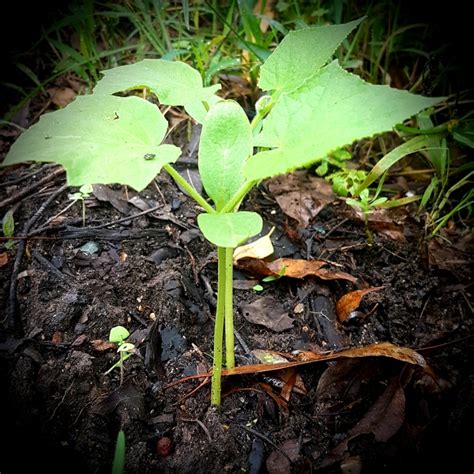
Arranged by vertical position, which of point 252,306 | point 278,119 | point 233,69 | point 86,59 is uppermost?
point 278,119

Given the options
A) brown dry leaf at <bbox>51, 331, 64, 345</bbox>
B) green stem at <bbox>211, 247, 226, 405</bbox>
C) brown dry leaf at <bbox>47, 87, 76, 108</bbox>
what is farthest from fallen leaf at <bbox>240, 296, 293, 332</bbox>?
brown dry leaf at <bbox>47, 87, 76, 108</bbox>

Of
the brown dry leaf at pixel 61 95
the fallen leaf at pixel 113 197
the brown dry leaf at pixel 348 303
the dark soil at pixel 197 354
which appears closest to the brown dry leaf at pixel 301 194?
the dark soil at pixel 197 354

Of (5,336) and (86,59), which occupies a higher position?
(86,59)

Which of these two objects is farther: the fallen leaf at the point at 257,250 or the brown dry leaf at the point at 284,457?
the fallen leaf at the point at 257,250

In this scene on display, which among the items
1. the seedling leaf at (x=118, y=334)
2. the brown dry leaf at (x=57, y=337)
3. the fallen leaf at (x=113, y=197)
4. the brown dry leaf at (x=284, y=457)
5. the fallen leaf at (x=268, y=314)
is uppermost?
the fallen leaf at (x=113, y=197)

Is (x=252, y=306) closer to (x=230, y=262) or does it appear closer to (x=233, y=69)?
(x=230, y=262)

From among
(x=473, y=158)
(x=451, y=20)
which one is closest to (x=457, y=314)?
(x=473, y=158)

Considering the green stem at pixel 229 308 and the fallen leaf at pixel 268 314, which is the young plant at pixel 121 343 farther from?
the fallen leaf at pixel 268 314
